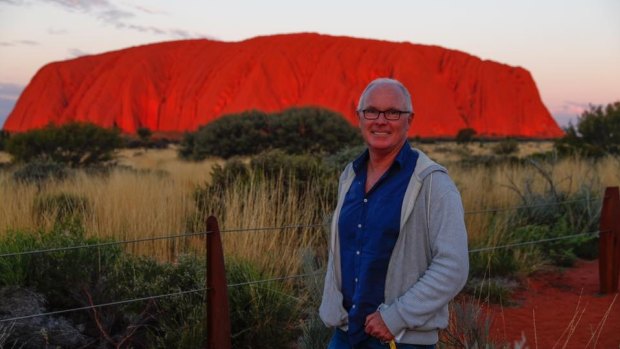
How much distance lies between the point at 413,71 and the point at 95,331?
71886 mm

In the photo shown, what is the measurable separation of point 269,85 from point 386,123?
69.3 metres

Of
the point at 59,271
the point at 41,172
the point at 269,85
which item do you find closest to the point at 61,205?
the point at 59,271

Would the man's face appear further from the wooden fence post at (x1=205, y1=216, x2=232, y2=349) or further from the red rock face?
the red rock face

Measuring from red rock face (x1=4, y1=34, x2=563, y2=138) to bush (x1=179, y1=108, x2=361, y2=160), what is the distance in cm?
4236

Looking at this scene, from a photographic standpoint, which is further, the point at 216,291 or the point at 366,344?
the point at 216,291

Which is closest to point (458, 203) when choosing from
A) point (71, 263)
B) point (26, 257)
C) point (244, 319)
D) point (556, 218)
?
point (244, 319)

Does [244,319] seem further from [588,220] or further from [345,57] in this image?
[345,57]

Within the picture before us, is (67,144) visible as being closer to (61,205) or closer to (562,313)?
(61,205)

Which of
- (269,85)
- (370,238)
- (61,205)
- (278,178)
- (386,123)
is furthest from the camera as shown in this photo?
(269,85)

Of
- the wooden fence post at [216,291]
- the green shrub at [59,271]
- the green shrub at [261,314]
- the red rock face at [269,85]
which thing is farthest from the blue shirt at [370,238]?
the red rock face at [269,85]

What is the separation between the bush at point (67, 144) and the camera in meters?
18.4

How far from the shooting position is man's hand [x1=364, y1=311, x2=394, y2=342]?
7.20 feet

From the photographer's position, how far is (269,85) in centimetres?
7088

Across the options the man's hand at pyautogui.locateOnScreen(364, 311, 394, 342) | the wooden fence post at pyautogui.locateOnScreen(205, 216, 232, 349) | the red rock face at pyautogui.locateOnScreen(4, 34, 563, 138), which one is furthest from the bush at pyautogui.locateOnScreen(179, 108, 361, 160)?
the red rock face at pyautogui.locateOnScreen(4, 34, 563, 138)
